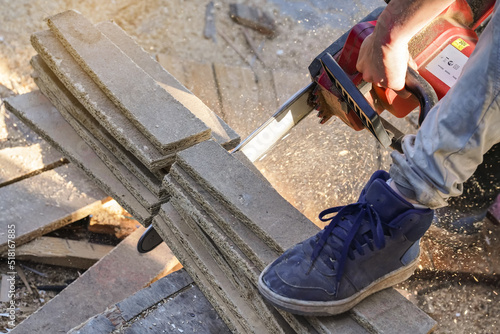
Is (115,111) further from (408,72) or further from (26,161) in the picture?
(408,72)

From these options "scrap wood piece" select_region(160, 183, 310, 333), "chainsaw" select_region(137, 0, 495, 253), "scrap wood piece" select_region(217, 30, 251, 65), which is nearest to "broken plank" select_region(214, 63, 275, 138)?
"scrap wood piece" select_region(217, 30, 251, 65)

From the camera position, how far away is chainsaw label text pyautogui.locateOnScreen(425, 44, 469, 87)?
6.73 ft

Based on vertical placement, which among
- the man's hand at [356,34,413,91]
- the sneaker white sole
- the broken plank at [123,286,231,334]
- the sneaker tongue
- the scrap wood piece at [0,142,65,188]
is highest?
the scrap wood piece at [0,142,65,188]

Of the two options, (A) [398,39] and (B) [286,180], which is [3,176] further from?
(A) [398,39]

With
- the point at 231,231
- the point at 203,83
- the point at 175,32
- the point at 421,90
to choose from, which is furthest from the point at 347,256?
the point at 175,32

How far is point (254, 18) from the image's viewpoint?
3.84m

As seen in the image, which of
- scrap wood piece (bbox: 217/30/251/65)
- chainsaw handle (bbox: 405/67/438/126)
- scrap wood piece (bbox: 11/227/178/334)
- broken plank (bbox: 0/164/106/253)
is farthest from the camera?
scrap wood piece (bbox: 217/30/251/65)

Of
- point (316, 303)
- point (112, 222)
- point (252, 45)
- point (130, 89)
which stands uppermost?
point (252, 45)

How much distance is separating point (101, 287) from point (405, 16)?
1.59 meters

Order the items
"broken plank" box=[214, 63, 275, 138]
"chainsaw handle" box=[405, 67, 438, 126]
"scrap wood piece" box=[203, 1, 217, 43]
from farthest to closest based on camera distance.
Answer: "scrap wood piece" box=[203, 1, 217, 43] < "broken plank" box=[214, 63, 275, 138] < "chainsaw handle" box=[405, 67, 438, 126]

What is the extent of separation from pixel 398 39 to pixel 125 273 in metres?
1.47

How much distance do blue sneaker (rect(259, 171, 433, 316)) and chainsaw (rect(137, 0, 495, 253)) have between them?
0.41m

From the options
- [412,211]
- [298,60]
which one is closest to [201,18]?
[298,60]

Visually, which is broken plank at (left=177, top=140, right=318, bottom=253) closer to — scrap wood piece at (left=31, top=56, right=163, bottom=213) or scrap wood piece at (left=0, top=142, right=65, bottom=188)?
scrap wood piece at (left=31, top=56, right=163, bottom=213)
